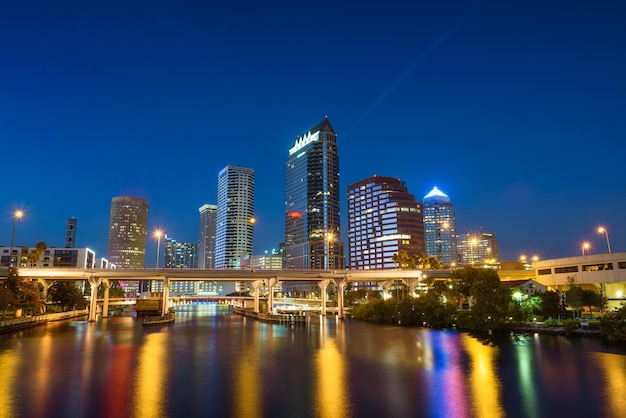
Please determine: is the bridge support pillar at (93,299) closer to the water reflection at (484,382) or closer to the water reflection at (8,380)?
the water reflection at (8,380)

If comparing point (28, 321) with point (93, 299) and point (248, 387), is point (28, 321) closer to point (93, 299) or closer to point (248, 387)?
point (93, 299)

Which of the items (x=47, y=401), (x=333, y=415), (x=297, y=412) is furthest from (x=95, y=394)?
(x=333, y=415)

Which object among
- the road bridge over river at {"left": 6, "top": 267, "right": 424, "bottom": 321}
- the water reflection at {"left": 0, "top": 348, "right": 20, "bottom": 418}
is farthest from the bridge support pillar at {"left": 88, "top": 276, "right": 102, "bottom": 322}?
the water reflection at {"left": 0, "top": 348, "right": 20, "bottom": 418}

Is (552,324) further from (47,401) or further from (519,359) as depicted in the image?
(47,401)

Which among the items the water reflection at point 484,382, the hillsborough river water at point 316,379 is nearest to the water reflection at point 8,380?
the hillsborough river water at point 316,379

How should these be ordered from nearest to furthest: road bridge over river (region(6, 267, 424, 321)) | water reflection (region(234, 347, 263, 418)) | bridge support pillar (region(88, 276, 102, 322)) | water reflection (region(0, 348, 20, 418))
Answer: water reflection (region(0, 348, 20, 418)) < water reflection (region(234, 347, 263, 418)) < road bridge over river (region(6, 267, 424, 321)) < bridge support pillar (region(88, 276, 102, 322))

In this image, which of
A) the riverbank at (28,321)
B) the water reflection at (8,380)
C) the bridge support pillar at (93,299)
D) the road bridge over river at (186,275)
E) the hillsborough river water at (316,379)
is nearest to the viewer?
the water reflection at (8,380)

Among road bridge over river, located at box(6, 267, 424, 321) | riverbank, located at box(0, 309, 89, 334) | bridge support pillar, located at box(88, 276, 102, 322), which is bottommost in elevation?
riverbank, located at box(0, 309, 89, 334)

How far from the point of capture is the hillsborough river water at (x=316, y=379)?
28.1m

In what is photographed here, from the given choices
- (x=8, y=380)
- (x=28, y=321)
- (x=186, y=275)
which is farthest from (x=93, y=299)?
(x=8, y=380)

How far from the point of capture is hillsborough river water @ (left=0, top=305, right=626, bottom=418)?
28.1 meters

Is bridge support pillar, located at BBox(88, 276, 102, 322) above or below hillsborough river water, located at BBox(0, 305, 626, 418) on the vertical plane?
above

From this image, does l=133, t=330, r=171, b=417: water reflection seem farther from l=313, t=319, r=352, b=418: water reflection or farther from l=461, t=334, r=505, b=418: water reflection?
l=461, t=334, r=505, b=418: water reflection

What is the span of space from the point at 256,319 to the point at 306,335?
49.4 metres
